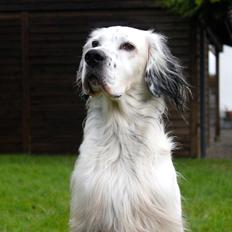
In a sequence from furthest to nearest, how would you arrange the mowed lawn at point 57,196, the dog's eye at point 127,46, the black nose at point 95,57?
the mowed lawn at point 57,196 < the dog's eye at point 127,46 < the black nose at point 95,57

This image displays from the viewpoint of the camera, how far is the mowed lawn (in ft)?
18.9

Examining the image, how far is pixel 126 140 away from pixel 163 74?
0.46m

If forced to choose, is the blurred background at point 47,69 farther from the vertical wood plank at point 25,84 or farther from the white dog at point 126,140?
the white dog at point 126,140

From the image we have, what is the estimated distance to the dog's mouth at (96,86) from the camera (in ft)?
12.2

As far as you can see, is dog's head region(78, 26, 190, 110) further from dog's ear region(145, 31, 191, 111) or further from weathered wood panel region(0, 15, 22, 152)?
weathered wood panel region(0, 15, 22, 152)

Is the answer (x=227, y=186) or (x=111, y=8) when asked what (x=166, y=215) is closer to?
(x=227, y=186)

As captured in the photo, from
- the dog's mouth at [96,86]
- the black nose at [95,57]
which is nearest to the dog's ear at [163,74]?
the dog's mouth at [96,86]

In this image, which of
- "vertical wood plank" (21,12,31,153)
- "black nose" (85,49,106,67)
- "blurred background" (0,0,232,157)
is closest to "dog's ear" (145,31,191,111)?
"black nose" (85,49,106,67)

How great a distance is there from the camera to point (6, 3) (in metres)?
12.5

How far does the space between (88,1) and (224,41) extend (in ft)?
25.8

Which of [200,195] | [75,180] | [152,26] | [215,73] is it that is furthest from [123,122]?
[215,73]

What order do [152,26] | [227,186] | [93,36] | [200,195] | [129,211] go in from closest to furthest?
[129,211]
[93,36]
[200,195]
[227,186]
[152,26]

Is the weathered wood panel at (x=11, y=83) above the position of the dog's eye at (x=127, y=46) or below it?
below

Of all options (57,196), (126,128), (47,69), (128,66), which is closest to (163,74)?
(128,66)
